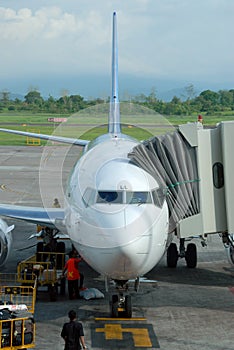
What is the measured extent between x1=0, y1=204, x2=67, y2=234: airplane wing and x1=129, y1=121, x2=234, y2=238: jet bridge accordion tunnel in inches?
182

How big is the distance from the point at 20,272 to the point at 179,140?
6.53 meters

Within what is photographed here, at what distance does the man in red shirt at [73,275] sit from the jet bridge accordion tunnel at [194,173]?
3126mm

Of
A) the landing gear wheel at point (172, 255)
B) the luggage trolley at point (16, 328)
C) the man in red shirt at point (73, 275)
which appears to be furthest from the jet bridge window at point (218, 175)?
the landing gear wheel at point (172, 255)

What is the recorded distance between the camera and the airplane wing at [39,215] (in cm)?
1908

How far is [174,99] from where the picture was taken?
123688mm

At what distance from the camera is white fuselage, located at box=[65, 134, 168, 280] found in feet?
42.9

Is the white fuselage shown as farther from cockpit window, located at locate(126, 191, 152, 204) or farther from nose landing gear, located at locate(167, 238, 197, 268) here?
nose landing gear, located at locate(167, 238, 197, 268)

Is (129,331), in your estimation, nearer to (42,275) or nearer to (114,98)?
(42,275)

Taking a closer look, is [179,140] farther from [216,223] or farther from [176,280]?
[176,280]

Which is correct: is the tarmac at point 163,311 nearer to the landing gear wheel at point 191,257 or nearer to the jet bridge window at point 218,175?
the landing gear wheel at point 191,257

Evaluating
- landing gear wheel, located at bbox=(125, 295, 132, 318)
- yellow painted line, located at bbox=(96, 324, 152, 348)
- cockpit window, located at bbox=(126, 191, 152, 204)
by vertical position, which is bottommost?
yellow painted line, located at bbox=(96, 324, 152, 348)

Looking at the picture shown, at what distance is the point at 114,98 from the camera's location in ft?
84.5

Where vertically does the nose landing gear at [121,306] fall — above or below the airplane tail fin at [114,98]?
below

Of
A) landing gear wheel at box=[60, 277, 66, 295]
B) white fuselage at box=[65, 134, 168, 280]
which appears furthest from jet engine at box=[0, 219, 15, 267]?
white fuselage at box=[65, 134, 168, 280]
